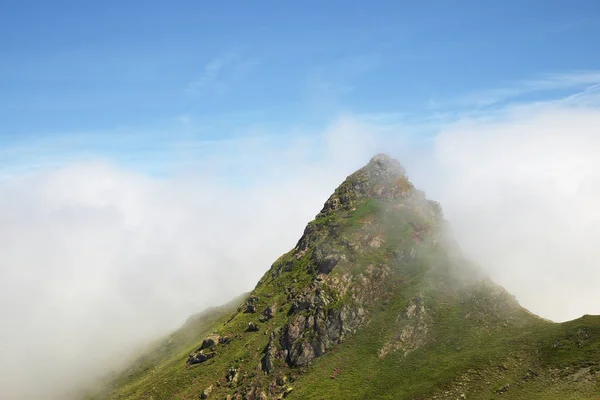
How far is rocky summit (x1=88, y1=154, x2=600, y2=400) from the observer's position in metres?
96.7

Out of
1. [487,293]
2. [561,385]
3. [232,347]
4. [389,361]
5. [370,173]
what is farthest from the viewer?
[370,173]

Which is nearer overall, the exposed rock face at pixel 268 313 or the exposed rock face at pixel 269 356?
the exposed rock face at pixel 269 356

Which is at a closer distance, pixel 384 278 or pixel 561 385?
pixel 561 385

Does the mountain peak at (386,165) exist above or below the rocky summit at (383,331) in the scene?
above

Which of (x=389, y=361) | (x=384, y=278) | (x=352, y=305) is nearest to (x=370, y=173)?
(x=384, y=278)

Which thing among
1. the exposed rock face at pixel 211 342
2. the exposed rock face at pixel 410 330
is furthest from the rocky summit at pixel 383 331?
the exposed rock face at pixel 211 342

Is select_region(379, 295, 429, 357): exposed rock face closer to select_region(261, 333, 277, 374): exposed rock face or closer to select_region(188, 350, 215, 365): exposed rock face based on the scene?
select_region(261, 333, 277, 374): exposed rock face

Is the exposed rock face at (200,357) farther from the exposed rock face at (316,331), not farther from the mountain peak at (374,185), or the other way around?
the mountain peak at (374,185)

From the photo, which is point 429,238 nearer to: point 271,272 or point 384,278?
point 384,278

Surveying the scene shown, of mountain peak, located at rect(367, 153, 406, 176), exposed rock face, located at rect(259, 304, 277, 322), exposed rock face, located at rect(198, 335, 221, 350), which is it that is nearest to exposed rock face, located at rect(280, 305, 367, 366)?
exposed rock face, located at rect(259, 304, 277, 322)

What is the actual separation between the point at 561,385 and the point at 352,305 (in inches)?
2569

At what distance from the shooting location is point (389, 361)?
11756 cm

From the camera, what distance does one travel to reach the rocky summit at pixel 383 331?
9669 centimetres

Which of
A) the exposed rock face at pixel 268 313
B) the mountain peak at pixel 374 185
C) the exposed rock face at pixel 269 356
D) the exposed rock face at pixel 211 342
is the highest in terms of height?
the mountain peak at pixel 374 185
